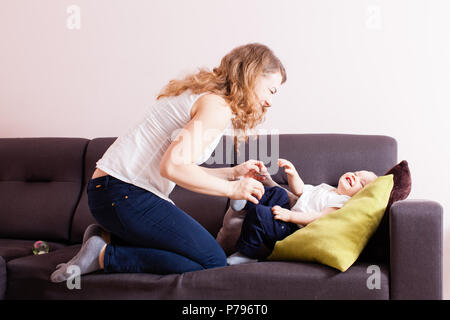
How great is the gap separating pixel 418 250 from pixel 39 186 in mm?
1772

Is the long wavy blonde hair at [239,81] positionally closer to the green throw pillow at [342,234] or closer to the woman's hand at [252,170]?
the woman's hand at [252,170]

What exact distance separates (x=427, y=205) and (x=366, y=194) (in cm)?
25

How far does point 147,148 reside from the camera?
5.17ft

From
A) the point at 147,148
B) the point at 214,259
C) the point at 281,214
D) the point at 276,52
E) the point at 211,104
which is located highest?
the point at 276,52

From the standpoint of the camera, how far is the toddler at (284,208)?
1.70 meters

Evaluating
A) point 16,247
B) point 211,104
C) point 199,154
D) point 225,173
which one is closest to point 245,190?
point 199,154

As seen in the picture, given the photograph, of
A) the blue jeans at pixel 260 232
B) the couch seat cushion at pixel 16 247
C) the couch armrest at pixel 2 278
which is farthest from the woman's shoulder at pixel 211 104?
the couch seat cushion at pixel 16 247

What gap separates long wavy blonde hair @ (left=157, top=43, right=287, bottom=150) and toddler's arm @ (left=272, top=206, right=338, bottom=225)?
0.35 meters

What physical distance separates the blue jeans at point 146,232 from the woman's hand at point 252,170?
0.93ft

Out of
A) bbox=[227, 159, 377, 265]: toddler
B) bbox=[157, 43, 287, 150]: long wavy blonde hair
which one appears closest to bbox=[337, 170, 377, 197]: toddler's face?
bbox=[227, 159, 377, 265]: toddler

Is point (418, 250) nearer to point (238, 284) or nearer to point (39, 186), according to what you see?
point (238, 284)

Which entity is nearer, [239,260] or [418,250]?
[418,250]

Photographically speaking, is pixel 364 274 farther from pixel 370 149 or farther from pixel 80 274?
pixel 80 274

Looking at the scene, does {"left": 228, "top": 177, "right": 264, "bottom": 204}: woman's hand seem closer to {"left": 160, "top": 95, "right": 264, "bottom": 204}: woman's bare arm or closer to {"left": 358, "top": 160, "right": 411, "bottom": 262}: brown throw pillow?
{"left": 160, "top": 95, "right": 264, "bottom": 204}: woman's bare arm
